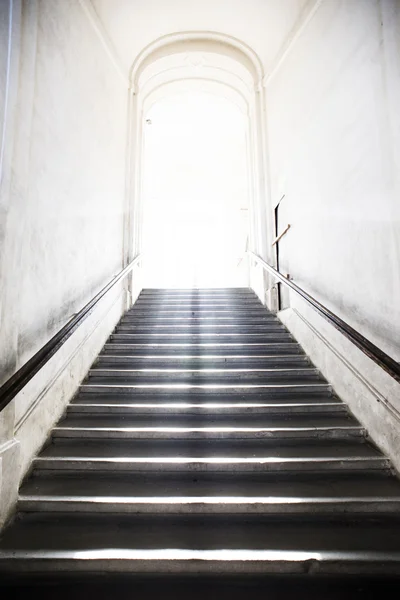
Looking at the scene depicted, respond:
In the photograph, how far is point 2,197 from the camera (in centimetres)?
187

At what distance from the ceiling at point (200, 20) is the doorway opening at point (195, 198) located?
2232mm

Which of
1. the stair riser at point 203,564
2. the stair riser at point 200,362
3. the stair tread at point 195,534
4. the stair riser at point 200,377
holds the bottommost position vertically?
the stair riser at point 203,564

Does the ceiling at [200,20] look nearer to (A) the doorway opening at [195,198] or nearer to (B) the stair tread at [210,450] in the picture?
(A) the doorway opening at [195,198]

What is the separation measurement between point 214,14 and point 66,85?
3.06 m

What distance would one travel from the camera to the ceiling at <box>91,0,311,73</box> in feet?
13.1

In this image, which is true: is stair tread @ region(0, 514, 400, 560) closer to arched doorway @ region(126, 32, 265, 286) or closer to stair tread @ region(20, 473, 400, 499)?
stair tread @ region(20, 473, 400, 499)

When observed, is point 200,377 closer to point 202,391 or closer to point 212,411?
point 202,391

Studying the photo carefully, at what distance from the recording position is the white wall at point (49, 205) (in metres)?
1.95

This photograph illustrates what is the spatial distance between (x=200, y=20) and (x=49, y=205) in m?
4.20

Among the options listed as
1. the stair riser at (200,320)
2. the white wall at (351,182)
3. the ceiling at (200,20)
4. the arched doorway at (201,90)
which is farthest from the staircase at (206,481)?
the ceiling at (200,20)

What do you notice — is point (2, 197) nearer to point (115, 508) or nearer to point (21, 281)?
point (21, 281)

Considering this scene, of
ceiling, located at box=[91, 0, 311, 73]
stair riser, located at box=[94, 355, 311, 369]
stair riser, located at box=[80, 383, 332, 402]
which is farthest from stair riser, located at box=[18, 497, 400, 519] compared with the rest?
ceiling, located at box=[91, 0, 311, 73]

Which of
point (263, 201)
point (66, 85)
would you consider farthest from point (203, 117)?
point (66, 85)

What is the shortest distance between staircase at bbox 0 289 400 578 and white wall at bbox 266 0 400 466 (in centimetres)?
43
